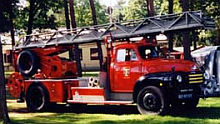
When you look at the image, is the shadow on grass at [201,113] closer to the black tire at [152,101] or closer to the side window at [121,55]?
the black tire at [152,101]

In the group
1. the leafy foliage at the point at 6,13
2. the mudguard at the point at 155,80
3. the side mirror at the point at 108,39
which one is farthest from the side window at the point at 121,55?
the leafy foliage at the point at 6,13

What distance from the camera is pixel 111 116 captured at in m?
13.9

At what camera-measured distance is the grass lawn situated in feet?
40.4

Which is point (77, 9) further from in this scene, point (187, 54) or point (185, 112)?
point (185, 112)

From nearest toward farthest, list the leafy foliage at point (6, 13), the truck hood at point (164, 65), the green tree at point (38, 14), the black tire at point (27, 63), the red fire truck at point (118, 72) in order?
the red fire truck at point (118, 72) < the truck hood at point (164, 65) < the black tire at point (27, 63) < the leafy foliage at point (6, 13) < the green tree at point (38, 14)

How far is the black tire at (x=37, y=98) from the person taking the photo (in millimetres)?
16031

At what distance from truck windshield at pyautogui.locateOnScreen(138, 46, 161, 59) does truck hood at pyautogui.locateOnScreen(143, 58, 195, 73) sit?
0.35 m

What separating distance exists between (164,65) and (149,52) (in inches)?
42.4

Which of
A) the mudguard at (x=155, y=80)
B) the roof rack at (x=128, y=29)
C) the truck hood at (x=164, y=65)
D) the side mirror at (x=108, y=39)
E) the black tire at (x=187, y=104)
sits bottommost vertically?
the black tire at (x=187, y=104)

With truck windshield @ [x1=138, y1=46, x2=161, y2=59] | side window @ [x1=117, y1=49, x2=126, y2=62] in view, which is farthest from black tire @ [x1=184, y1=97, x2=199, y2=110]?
side window @ [x1=117, y1=49, x2=126, y2=62]

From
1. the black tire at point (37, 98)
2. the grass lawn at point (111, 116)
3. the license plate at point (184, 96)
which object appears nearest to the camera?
the grass lawn at point (111, 116)

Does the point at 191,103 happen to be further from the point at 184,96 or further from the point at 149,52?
the point at 149,52

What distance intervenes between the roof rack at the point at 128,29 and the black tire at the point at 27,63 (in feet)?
2.99

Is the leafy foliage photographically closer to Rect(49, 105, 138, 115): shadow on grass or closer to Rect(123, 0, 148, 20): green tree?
Rect(49, 105, 138, 115): shadow on grass
